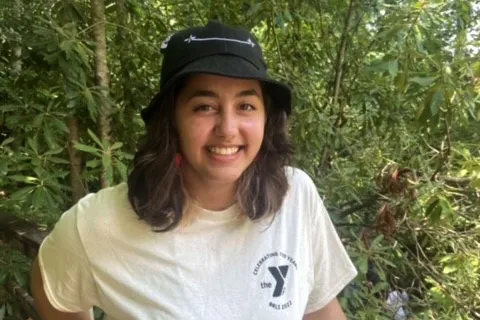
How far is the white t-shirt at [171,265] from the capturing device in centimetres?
121

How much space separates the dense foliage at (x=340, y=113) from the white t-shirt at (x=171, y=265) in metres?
0.70

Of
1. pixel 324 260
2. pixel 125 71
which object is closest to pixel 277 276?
pixel 324 260

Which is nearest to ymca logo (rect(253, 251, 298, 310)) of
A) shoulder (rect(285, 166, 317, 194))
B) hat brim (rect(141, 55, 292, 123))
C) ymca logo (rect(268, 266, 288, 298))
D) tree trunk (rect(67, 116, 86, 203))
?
ymca logo (rect(268, 266, 288, 298))

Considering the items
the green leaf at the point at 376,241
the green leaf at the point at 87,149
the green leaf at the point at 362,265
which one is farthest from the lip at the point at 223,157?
the green leaf at the point at 376,241

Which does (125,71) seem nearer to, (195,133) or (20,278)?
(20,278)

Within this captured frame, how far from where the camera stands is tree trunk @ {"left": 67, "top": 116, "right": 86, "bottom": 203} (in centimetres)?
230

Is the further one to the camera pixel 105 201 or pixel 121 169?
pixel 121 169

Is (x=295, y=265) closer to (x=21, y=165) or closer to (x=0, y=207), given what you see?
(x=21, y=165)

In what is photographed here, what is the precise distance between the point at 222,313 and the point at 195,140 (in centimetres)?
38

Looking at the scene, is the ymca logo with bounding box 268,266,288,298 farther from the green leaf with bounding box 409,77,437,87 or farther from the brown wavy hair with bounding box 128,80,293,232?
the green leaf with bounding box 409,77,437,87

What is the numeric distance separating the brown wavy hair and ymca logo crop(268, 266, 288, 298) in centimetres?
13

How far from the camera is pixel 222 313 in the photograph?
1.22 metres

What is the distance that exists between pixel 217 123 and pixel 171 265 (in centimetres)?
33

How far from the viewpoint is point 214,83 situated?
3.85 feet
